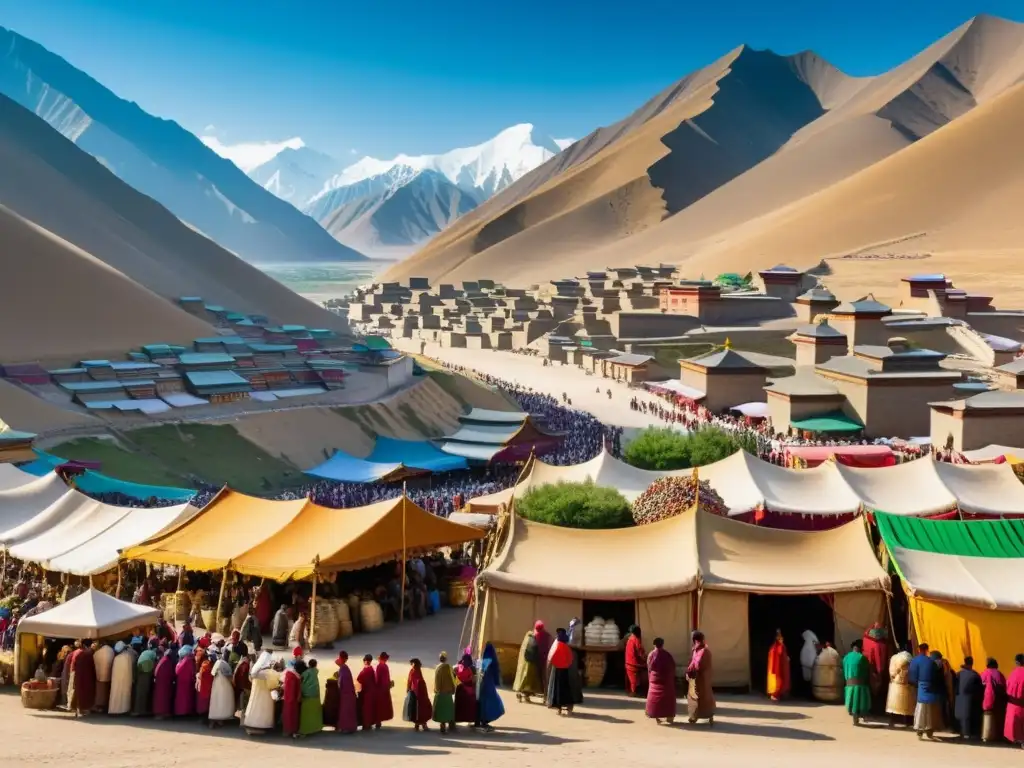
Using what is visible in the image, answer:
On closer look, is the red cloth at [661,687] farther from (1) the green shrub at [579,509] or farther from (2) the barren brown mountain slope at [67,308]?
(2) the barren brown mountain slope at [67,308]

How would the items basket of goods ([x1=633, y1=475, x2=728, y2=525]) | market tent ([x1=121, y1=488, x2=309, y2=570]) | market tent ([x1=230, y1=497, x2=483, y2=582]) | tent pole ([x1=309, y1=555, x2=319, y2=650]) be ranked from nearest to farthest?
tent pole ([x1=309, y1=555, x2=319, y2=650]), market tent ([x1=230, y1=497, x2=483, y2=582]), basket of goods ([x1=633, y1=475, x2=728, y2=525]), market tent ([x1=121, y1=488, x2=309, y2=570])

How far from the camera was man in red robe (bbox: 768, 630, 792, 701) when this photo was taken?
12438 mm

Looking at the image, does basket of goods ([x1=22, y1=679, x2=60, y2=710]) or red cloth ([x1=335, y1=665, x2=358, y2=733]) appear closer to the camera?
red cloth ([x1=335, y1=665, x2=358, y2=733])

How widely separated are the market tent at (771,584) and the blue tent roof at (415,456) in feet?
60.8

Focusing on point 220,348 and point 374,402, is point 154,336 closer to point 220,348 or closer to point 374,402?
point 220,348

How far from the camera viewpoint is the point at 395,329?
90312 millimetres

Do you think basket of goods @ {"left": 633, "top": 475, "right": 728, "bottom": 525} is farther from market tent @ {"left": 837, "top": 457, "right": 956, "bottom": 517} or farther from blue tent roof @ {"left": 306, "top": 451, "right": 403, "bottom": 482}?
blue tent roof @ {"left": 306, "top": 451, "right": 403, "bottom": 482}

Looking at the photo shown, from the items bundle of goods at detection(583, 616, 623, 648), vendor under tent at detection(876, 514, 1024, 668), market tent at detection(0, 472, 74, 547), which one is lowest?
bundle of goods at detection(583, 616, 623, 648)

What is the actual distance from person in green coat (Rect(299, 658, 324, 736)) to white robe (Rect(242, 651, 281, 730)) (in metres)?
0.30

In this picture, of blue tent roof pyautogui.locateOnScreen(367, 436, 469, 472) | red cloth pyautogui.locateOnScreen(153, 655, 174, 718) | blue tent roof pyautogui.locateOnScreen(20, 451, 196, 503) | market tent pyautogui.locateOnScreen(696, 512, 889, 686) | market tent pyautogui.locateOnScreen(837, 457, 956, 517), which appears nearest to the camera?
red cloth pyautogui.locateOnScreen(153, 655, 174, 718)

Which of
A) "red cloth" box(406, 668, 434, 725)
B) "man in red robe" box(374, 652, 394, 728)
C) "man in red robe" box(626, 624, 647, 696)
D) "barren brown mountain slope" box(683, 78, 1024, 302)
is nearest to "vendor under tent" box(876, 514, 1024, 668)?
"man in red robe" box(626, 624, 647, 696)

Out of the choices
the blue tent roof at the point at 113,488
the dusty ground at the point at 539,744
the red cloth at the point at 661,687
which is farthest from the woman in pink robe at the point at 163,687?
the blue tent roof at the point at 113,488

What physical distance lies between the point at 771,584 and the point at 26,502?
514 inches

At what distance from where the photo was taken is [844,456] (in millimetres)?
27312
